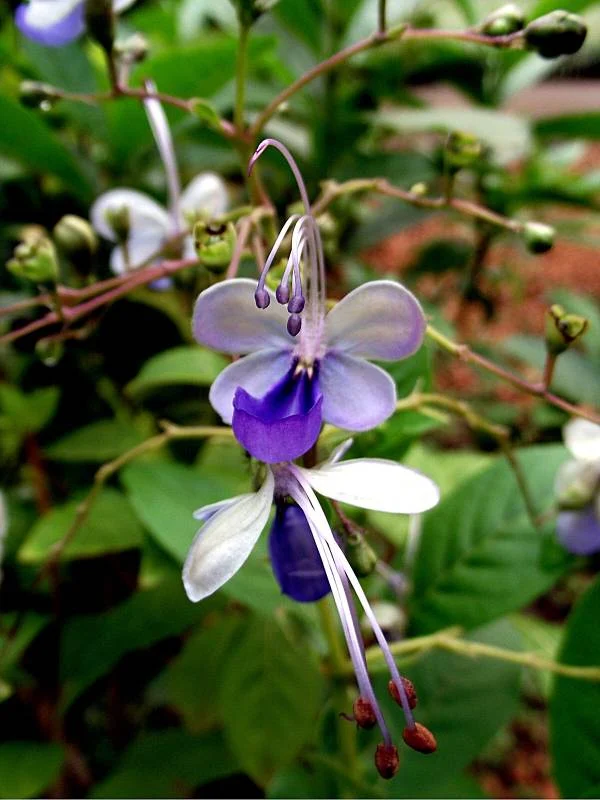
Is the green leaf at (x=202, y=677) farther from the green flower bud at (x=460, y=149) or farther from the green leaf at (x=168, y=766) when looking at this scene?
the green flower bud at (x=460, y=149)

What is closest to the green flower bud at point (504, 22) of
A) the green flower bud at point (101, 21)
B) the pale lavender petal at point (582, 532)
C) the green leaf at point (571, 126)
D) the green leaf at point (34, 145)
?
the green flower bud at point (101, 21)

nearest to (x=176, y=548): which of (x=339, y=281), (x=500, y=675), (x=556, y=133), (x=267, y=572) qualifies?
(x=267, y=572)

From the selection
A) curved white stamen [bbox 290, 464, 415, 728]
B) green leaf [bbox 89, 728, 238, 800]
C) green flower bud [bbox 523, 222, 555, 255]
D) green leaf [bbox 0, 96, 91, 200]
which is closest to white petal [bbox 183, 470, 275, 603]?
curved white stamen [bbox 290, 464, 415, 728]

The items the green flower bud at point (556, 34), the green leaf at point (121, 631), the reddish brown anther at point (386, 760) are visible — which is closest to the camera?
the reddish brown anther at point (386, 760)

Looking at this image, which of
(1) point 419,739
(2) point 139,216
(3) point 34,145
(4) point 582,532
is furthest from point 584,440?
(3) point 34,145

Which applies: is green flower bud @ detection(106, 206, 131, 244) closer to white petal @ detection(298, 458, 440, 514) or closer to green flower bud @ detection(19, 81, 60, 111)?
green flower bud @ detection(19, 81, 60, 111)

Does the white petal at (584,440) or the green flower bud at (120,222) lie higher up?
the green flower bud at (120,222)

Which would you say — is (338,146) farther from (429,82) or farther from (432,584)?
(432,584)

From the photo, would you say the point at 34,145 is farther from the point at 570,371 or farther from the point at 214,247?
the point at 570,371
